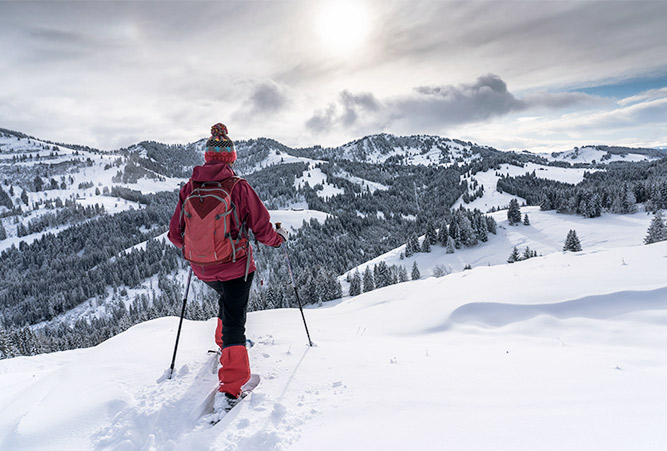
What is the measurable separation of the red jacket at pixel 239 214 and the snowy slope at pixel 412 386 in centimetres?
176

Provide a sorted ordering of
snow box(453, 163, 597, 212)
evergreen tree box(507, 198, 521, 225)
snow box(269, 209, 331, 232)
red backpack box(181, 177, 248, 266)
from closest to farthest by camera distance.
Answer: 1. red backpack box(181, 177, 248, 266)
2. evergreen tree box(507, 198, 521, 225)
3. snow box(269, 209, 331, 232)
4. snow box(453, 163, 597, 212)

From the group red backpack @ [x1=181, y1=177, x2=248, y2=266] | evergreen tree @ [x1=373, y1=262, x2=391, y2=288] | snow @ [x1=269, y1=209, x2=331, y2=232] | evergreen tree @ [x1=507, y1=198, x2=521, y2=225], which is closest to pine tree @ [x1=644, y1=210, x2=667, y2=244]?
evergreen tree @ [x1=507, y1=198, x2=521, y2=225]

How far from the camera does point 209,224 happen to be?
405cm

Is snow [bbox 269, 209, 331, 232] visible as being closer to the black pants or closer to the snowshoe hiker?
the snowshoe hiker

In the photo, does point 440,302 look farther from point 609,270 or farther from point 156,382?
point 156,382

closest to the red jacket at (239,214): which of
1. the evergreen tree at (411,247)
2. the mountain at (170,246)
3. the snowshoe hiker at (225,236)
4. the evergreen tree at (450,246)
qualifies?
the snowshoe hiker at (225,236)

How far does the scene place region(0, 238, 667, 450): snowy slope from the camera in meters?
2.79

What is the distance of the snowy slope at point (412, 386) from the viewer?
2.79 meters

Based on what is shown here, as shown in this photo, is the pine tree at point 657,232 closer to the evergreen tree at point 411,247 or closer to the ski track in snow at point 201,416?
the evergreen tree at point 411,247

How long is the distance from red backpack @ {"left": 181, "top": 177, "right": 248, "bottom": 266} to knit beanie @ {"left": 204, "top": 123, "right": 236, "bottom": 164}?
2.11 ft

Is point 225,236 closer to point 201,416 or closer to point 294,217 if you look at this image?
point 201,416

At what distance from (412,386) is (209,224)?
3698mm

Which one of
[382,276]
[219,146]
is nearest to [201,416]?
[219,146]

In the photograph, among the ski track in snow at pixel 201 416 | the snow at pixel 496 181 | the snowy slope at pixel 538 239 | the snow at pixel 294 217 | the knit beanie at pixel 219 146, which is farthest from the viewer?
the snow at pixel 496 181
